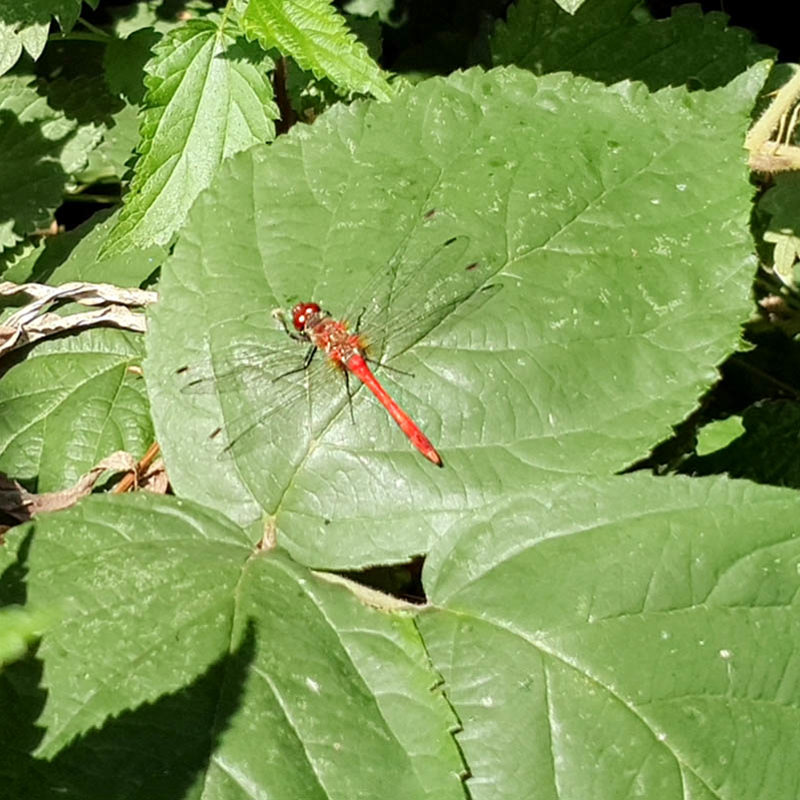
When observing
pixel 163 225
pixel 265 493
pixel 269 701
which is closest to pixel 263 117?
pixel 163 225

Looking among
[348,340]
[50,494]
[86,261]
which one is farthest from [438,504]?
[86,261]

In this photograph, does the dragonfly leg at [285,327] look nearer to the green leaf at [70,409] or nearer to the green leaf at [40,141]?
the green leaf at [70,409]

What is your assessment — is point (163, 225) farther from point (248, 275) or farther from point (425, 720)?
point (425, 720)

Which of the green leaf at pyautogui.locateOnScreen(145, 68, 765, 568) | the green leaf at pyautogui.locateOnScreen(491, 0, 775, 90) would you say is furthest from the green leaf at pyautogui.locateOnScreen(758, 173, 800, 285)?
the green leaf at pyautogui.locateOnScreen(145, 68, 765, 568)

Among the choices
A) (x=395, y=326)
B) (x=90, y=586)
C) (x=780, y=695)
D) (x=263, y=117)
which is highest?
(x=263, y=117)

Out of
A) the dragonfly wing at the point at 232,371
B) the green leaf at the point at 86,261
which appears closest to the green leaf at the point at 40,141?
the green leaf at the point at 86,261

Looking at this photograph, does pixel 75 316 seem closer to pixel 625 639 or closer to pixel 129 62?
pixel 129 62
